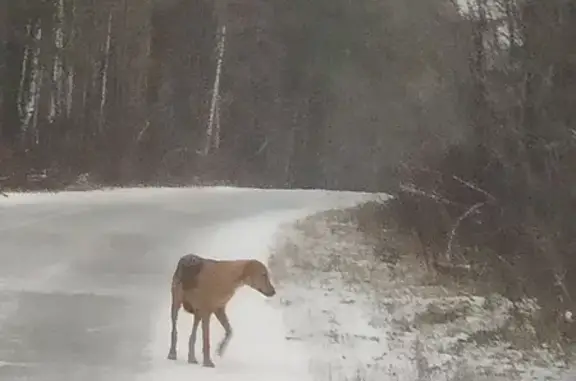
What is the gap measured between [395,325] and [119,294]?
2270mm

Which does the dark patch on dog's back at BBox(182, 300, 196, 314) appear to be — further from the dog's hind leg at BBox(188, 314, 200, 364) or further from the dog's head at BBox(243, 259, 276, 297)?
the dog's head at BBox(243, 259, 276, 297)

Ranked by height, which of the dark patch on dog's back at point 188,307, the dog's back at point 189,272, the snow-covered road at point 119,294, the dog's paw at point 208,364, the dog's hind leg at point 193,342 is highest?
the dog's back at point 189,272

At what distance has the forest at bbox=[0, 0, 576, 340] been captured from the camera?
774cm

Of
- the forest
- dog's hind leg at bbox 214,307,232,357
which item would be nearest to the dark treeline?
the forest

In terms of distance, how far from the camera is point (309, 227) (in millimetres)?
Answer: 12742

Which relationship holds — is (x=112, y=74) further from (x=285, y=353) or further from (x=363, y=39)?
(x=285, y=353)

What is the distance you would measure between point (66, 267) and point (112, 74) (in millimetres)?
17869

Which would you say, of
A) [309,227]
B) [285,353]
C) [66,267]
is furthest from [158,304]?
[309,227]

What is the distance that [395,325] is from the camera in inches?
309

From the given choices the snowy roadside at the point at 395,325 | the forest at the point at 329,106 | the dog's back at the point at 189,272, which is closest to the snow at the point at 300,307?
the snowy roadside at the point at 395,325

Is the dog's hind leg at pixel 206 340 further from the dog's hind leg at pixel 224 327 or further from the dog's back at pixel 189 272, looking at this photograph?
the dog's back at pixel 189 272

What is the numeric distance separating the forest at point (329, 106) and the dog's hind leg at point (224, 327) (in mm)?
2558

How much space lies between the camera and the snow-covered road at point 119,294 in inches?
252

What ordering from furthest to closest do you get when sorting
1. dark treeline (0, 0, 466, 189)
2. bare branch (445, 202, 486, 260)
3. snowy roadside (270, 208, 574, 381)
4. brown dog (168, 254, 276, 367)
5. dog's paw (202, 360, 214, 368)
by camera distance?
1. dark treeline (0, 0, 466, 189)
2. bare branch (445, 202, 486, 260)
3. snowy roadside (270, 208, 574, 381)
4. brown dog (168, 254, 276, 367)
5. dog's paw (202, 360, 214, 368)
